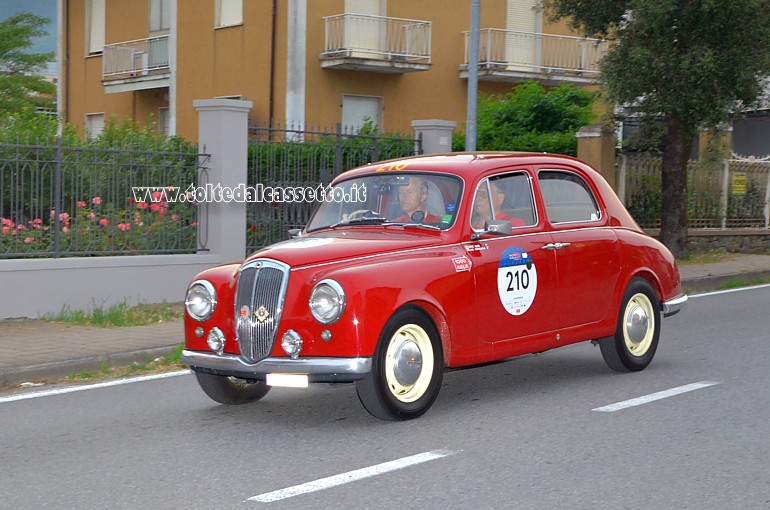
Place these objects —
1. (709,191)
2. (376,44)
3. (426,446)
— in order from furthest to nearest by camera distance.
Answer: (376,44) < (709,191) < (426,446)

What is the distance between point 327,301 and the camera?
22.4 ft

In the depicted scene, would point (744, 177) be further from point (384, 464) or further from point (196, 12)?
point (384, 464)

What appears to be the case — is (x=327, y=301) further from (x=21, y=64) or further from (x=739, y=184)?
(x=21, y=64)

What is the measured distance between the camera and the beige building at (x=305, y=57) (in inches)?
1043

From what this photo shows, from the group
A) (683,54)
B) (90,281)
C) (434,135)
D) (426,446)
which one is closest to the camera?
(426,446)

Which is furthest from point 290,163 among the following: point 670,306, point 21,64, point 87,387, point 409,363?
point 21,64

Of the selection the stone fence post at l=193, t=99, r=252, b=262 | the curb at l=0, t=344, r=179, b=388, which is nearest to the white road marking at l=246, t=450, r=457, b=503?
the curb at l=0, t=344, r=179, b=388

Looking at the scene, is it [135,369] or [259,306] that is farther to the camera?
[135,369]

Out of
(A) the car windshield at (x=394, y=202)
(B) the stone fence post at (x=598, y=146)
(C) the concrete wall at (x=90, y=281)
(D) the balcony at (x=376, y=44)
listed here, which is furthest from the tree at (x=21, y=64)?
(A) the car windshield at (x=394, y=202)

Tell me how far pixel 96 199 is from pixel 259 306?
694cm

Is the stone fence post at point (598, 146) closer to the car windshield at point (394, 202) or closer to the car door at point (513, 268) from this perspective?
the car door at point (513, 268)

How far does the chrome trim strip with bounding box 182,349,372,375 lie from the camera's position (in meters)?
6.73

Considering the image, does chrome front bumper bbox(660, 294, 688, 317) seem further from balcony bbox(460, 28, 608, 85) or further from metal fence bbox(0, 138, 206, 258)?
balcony bbox(460, 28, 608, 85)

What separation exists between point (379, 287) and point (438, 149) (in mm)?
10198
